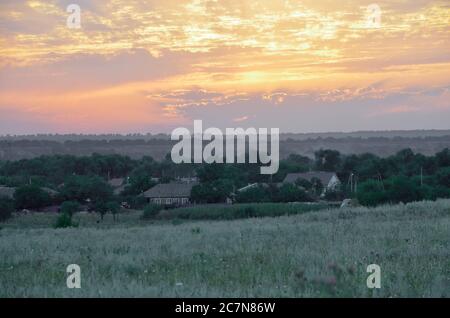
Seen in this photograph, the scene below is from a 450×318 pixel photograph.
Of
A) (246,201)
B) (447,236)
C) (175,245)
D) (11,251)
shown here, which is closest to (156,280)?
(175,245)

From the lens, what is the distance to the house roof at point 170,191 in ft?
174

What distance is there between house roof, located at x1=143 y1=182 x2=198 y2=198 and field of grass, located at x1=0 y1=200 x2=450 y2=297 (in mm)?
35698

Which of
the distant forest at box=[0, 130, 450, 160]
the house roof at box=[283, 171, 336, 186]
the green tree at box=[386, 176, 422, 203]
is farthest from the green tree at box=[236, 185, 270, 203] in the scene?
the distant forest at box=[0, 130, 450, 160]

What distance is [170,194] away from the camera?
53.0m

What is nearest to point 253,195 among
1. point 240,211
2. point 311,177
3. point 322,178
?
point 240,211

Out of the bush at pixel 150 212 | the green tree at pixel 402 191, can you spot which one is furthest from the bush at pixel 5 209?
the green tree at pixel 402 191

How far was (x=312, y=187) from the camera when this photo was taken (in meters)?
59.0

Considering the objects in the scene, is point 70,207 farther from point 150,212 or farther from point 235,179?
point 235,179

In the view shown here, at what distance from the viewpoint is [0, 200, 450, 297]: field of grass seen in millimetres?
7941

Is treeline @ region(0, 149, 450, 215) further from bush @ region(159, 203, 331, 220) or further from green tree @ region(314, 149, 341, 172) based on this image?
bush @ region(159, 203, 331, 220)

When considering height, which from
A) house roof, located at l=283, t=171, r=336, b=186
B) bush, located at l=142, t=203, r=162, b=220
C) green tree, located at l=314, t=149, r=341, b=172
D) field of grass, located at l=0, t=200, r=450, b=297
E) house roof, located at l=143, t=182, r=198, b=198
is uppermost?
field of grass, located at l=0, t=200, r=450, b=297

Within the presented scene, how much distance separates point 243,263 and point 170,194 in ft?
140

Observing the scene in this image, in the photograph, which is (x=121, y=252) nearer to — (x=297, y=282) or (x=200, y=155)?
(x=297, y=282)

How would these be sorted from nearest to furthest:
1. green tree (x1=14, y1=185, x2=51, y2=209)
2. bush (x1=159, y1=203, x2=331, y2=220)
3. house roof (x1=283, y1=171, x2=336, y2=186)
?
bush (x1=159, y1=203, x2=331, y2=220)
green tree (x1=14, y1=185, x2=51, y2=209)
house roof (x1=283, y1=171, x2=336, y2=186)
